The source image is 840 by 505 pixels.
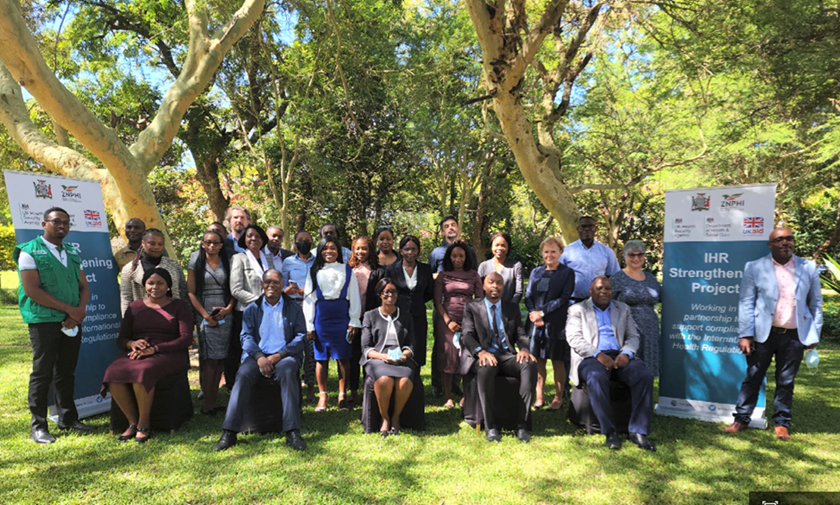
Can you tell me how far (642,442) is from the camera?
424 cm

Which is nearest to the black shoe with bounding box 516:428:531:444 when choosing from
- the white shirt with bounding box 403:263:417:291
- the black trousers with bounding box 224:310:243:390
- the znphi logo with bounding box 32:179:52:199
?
the white shirt with bounding box 403:263:417:291

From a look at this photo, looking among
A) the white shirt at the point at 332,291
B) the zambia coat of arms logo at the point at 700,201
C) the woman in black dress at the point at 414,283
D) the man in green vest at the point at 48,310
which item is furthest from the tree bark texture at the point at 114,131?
the zambia coat of arms logo at the point at 700,201

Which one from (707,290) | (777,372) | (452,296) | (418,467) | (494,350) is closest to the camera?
(418,467)

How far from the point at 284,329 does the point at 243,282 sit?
0.75m

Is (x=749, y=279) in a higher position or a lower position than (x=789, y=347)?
higher

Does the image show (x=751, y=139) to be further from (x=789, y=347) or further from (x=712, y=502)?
(x=712, y=502)

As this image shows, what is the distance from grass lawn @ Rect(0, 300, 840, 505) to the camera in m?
3.43

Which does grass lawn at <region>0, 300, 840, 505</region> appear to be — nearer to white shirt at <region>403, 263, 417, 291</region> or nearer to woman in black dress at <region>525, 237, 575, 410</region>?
woman in black dress at <region>525, 237, 575, 410</region>

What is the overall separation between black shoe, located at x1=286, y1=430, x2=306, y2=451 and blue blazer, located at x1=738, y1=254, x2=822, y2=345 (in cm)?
406

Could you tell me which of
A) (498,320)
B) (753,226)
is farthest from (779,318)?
(498,320)

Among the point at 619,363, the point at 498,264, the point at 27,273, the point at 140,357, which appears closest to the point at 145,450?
the point at 140,357

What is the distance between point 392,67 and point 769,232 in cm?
853

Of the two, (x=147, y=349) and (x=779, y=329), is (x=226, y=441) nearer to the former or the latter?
(x=147, y=349)

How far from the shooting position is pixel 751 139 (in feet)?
38.8
